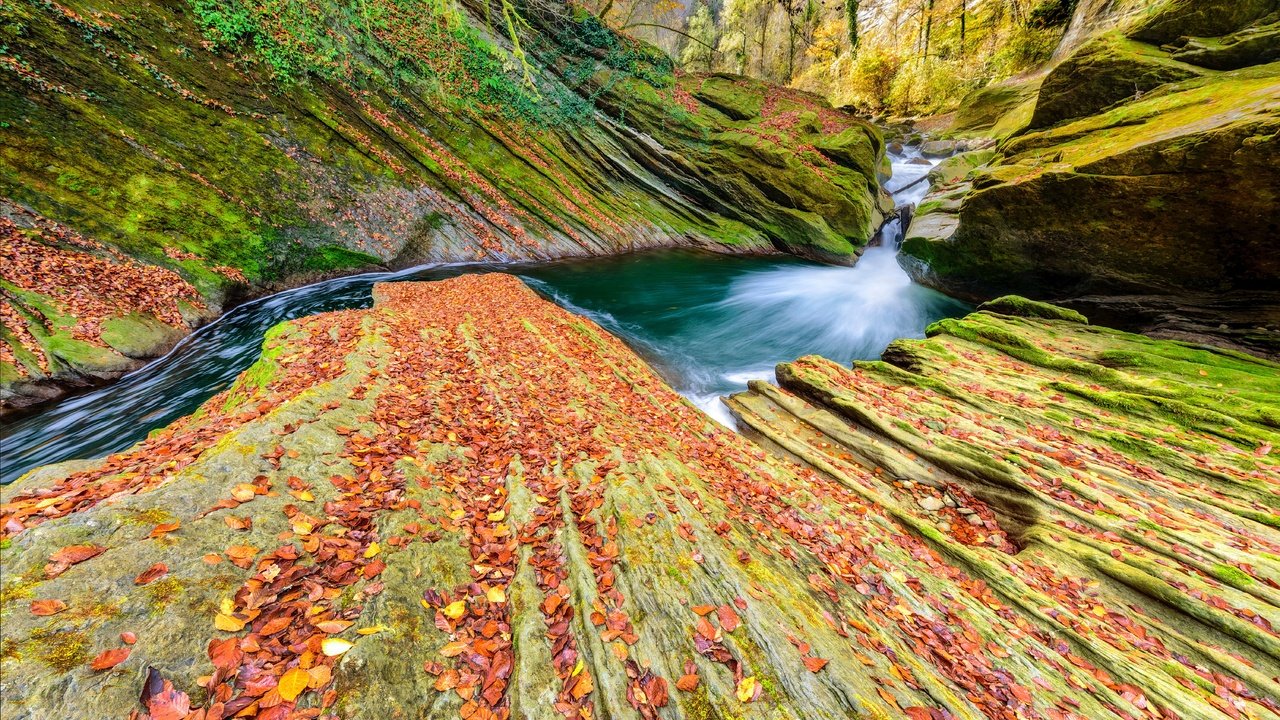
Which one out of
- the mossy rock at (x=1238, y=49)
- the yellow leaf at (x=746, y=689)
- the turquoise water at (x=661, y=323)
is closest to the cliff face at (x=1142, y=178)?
the mossy rock at (x=1238, y=49)

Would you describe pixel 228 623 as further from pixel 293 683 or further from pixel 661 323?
pixel 661 323

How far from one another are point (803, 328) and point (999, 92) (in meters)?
23.6

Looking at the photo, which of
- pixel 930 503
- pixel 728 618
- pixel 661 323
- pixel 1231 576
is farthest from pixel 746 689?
pixel 661 323

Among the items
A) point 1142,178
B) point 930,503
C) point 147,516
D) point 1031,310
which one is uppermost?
point 1142,178

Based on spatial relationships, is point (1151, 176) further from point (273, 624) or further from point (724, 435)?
point (273, 624)

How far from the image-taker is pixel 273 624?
2.35 m

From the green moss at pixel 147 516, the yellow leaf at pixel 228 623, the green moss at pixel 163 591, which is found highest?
the green moss at pixel 147 516

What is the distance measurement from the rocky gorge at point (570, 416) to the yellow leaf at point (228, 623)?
0.02 m

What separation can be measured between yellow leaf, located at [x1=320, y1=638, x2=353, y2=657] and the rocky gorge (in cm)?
1

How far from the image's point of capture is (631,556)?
3.63 m

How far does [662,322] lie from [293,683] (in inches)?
492

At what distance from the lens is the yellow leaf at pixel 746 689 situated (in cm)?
272

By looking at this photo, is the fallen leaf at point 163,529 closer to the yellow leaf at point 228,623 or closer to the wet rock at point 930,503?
the yellow leaf at point 228,623

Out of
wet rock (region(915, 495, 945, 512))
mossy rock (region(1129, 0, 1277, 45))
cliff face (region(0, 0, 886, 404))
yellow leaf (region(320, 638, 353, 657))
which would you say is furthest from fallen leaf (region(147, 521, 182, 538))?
mossy rock (region(1129, 0, 1277, 45))
